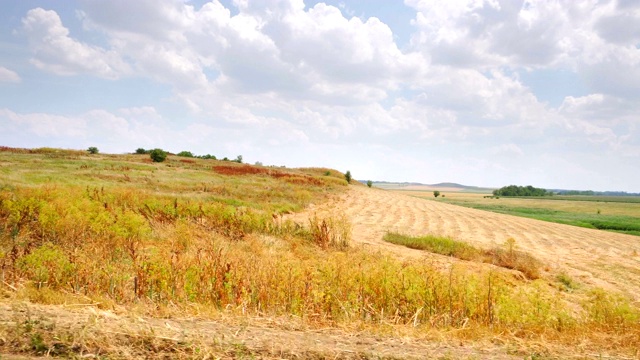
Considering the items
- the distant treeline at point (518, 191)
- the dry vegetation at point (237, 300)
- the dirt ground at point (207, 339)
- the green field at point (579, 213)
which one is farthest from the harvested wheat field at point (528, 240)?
the distant treeline at point (518, 191)

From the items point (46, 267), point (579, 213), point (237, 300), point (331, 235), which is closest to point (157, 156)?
point (331, 235)

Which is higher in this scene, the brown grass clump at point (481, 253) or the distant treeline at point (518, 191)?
the distant treeline at point (518, 191)

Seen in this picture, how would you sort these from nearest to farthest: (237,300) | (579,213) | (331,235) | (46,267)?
1. (237,300)
2. (46,267)
3. (331,235)
4. (579,213)

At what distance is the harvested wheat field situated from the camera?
13805 millimetres

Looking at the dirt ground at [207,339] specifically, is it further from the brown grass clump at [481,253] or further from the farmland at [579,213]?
the farmland at [579,213]

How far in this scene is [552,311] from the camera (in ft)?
23.1

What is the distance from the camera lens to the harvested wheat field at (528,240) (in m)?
13.8

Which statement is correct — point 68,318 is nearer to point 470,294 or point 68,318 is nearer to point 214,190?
point 470,294

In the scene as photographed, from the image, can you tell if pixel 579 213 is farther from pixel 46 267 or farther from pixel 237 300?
pixel 46 267

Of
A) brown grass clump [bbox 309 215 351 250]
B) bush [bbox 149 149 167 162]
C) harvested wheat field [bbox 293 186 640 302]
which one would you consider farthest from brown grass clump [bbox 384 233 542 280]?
bush [bbox 149 149 167 162]

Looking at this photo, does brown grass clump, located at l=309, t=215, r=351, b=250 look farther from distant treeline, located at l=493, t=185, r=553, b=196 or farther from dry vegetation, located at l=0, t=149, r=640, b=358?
distant treeline, located at l=493, t=185, r=553, b=196

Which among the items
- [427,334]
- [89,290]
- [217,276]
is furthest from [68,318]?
[427,334]

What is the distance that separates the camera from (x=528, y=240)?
2033cm

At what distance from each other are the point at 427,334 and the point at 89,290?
536 cm
